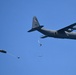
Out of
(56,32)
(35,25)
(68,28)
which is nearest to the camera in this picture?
(35,25)

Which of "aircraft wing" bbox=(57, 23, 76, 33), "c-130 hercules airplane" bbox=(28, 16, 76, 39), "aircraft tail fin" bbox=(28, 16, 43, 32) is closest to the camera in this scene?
"aircraft tail fin" bbox=(28, 16, 43, 32)

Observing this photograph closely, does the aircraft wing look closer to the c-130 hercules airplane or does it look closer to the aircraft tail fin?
the c-130 hercules airplane

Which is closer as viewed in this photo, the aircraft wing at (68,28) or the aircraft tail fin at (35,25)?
the aircraft tail fin at (35,25)

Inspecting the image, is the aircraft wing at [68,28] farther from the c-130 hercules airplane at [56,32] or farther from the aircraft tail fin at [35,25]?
the aircraft tail fin at [35,25]

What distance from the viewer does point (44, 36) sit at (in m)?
65.4

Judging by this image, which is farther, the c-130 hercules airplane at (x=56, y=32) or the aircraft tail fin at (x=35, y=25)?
the c-130 hercules airplane at (x=56, y=32)

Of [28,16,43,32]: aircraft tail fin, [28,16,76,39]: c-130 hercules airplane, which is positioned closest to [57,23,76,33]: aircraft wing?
[28,16,76,39]: c-130 hercules airplane

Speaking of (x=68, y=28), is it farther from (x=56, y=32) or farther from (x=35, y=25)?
(x=35, y=25)

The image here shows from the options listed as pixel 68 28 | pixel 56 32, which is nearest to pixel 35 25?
pixel 56 32

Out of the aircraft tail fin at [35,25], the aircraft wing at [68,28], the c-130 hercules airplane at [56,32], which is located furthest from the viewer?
the aircraft wing at [68,28]

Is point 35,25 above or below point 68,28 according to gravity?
above

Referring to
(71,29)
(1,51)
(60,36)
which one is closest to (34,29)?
(60,36)

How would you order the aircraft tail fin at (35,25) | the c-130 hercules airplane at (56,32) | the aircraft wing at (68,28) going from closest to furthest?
the aircraft tail fin at (35,25), the c-130 hercules airplane at (56,32), the aircraft wing at (68,28)

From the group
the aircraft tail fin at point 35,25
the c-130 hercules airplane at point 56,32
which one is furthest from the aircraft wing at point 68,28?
the aircraft tail fin at point 35,25
